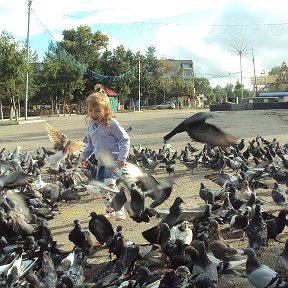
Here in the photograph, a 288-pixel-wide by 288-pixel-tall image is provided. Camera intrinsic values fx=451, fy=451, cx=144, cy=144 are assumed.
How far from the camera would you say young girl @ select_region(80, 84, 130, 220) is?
19.8 ft

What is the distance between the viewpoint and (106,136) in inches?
248

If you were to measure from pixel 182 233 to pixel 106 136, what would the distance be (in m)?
2.07

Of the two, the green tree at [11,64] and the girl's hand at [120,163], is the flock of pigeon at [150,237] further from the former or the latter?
the green tree at [11,64]

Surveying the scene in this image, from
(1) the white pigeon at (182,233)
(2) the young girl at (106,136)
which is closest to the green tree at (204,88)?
(2) the young girl at (106,136)

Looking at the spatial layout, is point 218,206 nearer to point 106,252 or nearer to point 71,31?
point 106,252

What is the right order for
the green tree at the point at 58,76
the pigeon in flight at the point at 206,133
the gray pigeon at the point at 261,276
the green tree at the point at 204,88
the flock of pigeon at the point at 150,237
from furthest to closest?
1. the green tree at the point at 204,88
2. the green tree at the point at 58,76
3. the pigeon in flight at the point at 206,133
4. the flock of pigeon at the point at 150,237
5. the gray pigeon at the point at 261,276

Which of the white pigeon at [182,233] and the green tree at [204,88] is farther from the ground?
the green tree at [204,88]

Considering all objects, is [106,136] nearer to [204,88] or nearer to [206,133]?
[206,133]

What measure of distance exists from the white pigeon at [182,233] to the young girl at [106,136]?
1.47m

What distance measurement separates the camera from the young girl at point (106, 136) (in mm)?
6031

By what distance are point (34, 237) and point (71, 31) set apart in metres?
70.5

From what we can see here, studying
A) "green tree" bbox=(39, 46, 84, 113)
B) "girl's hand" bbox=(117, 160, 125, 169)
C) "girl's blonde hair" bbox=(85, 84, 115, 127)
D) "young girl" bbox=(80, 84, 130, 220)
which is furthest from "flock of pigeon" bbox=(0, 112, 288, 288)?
"green tree" bbox=(39, 46, 84, 113)

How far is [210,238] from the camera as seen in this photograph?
4.87 m

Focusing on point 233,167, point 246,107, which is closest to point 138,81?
point 246,107
